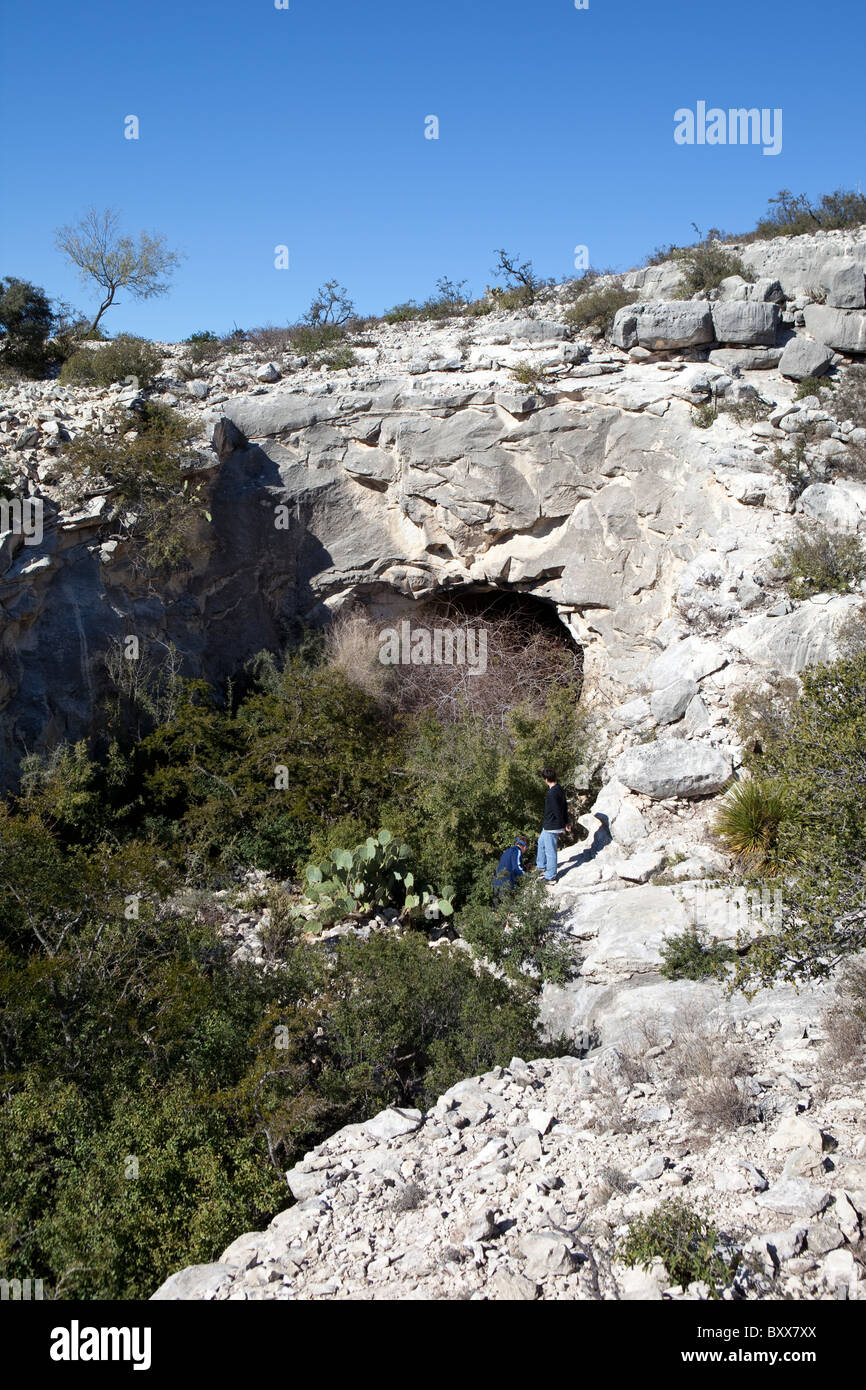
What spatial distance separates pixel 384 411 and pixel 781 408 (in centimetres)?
645

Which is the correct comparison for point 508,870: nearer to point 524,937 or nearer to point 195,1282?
point 524,937

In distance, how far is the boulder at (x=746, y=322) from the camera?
13.8m

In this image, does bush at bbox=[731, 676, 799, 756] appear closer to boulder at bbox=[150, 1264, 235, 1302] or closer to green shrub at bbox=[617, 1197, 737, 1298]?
green shrub at bbox=[617, 1197, 737, 1298]

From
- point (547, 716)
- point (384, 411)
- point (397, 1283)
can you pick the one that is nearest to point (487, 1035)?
point (397, 1283)

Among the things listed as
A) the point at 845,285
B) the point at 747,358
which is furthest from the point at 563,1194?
the point at 845,285

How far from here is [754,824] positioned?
8930 mm

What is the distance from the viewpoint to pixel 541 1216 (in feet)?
17.0

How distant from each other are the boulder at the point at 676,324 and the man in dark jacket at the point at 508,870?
8582mm

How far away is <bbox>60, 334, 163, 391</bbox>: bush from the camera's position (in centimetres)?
1534

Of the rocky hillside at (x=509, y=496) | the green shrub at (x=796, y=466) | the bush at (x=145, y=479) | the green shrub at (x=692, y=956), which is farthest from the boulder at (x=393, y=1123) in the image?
the green shrub at (x=796, y=466)

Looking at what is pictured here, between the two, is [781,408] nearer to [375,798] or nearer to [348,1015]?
[375,798]

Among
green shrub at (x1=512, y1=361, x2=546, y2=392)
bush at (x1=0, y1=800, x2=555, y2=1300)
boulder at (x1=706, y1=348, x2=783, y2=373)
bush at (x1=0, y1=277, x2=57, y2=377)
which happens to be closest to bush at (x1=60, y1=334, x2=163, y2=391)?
bush at (x1=0, y1=277, x2=57, y2=377)

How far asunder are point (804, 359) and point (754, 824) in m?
8.45

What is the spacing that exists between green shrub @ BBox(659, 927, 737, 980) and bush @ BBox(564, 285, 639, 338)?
10.9m
